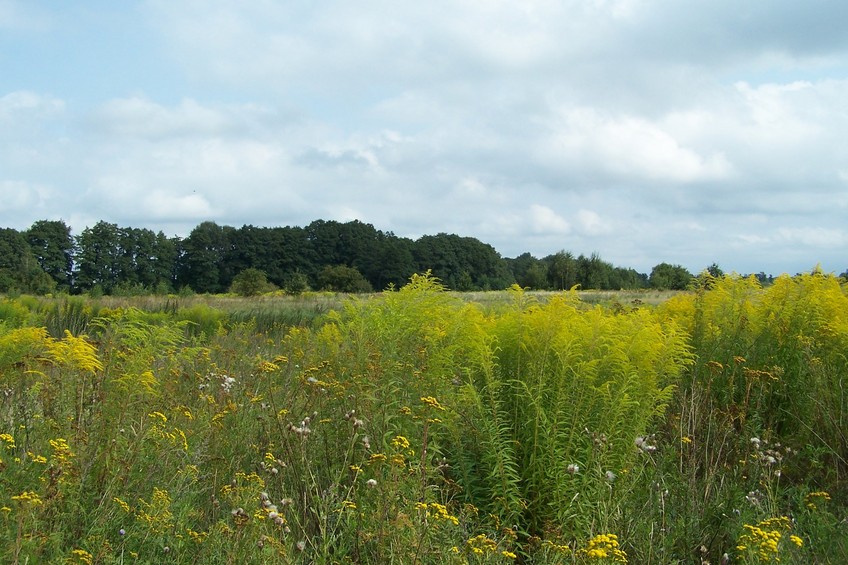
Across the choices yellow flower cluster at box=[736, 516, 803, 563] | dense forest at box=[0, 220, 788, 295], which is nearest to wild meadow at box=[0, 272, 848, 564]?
yellow flower cluster at box=[736, 516, 803, 563]

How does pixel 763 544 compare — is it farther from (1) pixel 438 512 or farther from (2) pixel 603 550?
(1) pixel 438 512

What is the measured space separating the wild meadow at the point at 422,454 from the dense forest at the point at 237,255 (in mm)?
52096

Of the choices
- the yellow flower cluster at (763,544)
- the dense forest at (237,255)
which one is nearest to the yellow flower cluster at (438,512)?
the yellow flower cluster at (763,544)

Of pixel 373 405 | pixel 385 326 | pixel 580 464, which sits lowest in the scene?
pixel 580 464

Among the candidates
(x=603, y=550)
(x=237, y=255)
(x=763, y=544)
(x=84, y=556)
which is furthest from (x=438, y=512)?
(x=237, y=255)

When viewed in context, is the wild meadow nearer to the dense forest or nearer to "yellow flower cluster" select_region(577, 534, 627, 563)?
"yellow flower cluster" select_region(577, 534, 627, 563)

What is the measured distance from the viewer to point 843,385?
5621 mm

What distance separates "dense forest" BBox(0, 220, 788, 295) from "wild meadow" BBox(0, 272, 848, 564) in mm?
52096

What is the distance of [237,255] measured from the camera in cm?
7894

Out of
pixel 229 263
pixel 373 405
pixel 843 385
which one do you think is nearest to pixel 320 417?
pixel 373 405

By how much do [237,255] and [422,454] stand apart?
79.5m

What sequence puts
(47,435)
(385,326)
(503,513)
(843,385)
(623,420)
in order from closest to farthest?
(47,435) → (503,513) → (623,420) → (385,326) → (843,385)

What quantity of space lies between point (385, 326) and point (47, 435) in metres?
2.02

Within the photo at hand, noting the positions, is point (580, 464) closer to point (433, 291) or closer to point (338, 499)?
point (338, 499)
